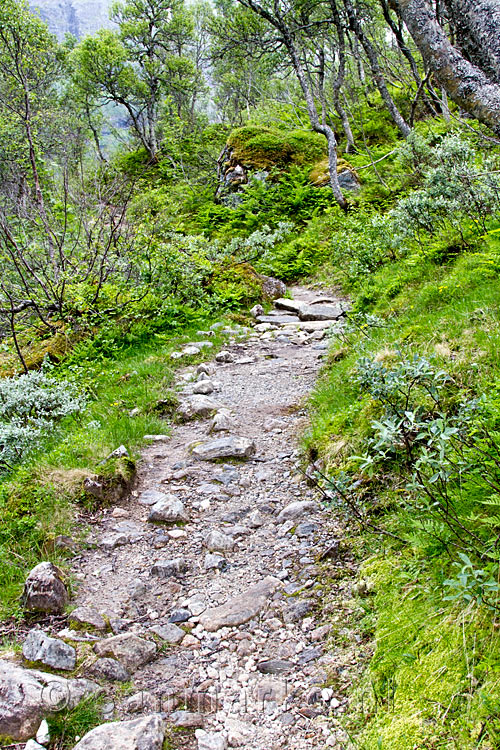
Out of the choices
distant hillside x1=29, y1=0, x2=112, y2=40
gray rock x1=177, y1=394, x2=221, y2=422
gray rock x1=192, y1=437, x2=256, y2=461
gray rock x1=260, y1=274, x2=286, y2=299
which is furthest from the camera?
distant hillside x1=29, y1=0, x2=112, y2=40

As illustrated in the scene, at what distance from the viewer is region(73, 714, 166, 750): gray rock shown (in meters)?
2.04

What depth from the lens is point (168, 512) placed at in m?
4.24

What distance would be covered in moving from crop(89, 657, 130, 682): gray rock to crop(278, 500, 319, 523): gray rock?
174 cm

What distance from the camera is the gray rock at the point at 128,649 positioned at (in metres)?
2.66

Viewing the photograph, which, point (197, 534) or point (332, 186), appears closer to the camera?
point (197, 534)

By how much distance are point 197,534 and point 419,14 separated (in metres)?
4.21

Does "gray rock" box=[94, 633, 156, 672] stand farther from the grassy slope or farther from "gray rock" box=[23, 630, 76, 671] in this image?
the grassy slope

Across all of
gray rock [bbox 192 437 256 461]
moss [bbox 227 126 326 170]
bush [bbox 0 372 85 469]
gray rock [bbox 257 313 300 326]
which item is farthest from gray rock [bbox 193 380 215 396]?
moss [bbox 227 126 326 170]

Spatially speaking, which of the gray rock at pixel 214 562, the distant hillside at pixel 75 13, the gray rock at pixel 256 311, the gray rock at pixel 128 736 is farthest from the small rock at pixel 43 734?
the distant hillside at pixel 75 13

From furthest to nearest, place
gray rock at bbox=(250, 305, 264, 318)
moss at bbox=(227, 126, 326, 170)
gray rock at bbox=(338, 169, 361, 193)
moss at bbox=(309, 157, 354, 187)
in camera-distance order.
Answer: moss at bbox=(227, 126, 326, 170), moss at bbox=(309, 157, 354, 187), gray rock at bbox=(338, 169, 361, 193), gray rock at bbox=(250, 305, 264, 318)

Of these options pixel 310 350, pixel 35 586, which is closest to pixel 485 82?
pixel 35 586

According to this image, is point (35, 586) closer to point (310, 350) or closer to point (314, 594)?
point (314, 594)

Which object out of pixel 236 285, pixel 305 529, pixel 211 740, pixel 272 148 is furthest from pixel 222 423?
pixel 272 148

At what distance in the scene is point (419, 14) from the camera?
3.36 meters
